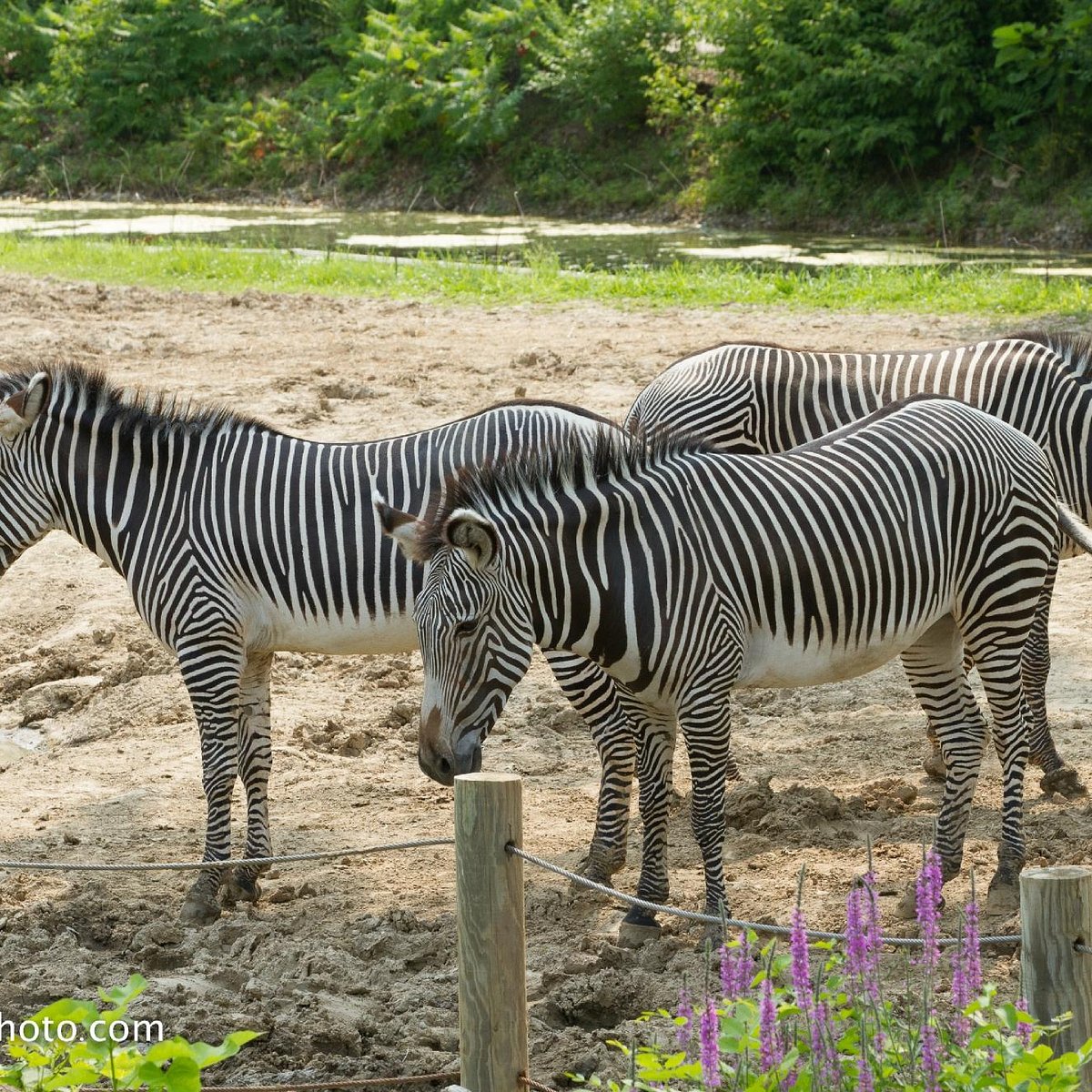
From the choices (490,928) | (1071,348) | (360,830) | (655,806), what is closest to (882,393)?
(1071,348)

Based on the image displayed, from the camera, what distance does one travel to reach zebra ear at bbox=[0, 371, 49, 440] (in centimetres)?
554

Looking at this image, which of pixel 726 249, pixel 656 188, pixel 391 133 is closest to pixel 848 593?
pixel 726 249

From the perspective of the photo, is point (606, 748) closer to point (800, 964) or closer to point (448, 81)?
point (800, 964)

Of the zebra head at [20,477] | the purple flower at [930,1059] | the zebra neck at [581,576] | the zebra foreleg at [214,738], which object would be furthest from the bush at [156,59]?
the purple flower at [930,1059]

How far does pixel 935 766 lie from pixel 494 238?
61.5ft

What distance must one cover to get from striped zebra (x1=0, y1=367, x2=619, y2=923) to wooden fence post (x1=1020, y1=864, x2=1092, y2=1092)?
284 cm

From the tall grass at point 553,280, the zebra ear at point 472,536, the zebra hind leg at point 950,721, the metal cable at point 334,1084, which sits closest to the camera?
the metal cable at point 334,1084

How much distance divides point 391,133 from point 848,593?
97.6ft

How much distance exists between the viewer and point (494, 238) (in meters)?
23.9

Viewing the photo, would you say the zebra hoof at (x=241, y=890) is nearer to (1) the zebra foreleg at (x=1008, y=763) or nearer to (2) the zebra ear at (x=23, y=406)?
(2) the zebra ear at (x=23, y=406)

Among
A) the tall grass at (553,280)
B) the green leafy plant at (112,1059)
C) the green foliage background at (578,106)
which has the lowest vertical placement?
the green leafy plant at (112,1059)

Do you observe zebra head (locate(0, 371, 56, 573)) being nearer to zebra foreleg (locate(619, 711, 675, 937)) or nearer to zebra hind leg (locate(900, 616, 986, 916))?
zebra foreleg (locate(619, 711, 675, 937))

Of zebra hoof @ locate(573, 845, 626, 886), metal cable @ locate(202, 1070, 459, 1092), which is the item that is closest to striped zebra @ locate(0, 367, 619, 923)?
zebra hoof @ locate(573, 845, 626, 886)

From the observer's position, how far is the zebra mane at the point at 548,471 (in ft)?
15.1
